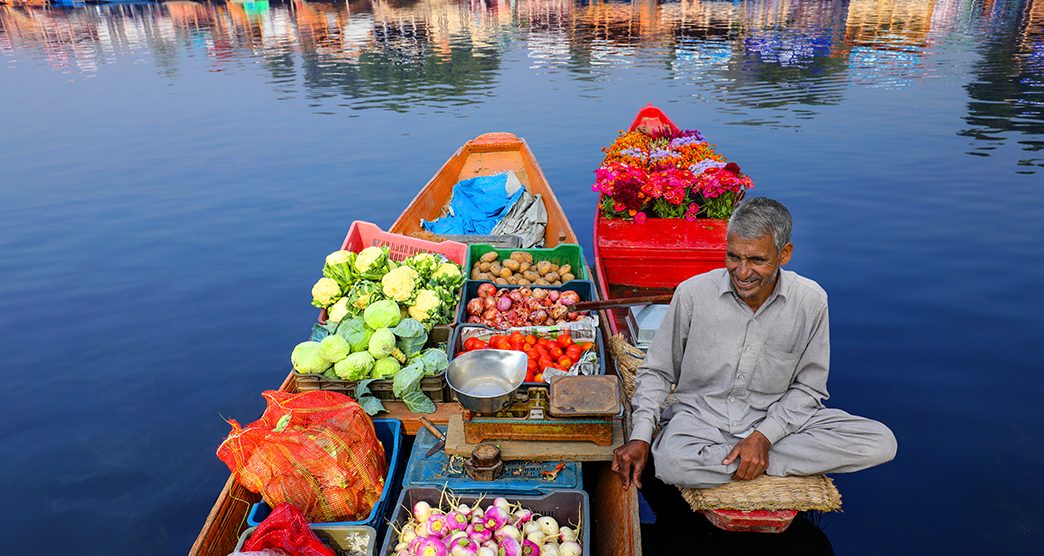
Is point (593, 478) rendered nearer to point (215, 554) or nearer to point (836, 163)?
point (215, 554)

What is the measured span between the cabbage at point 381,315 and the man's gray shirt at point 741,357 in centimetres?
222

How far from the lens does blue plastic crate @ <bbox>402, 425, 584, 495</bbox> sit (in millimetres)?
3414

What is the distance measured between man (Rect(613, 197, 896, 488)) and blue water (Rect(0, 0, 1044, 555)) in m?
1.60

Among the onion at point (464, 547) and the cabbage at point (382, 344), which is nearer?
the onion at point (464, 547)

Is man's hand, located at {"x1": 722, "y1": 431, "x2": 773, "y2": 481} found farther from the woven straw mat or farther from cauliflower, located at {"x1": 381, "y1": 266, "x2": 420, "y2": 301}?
cauliflower, located at {"x1": 381, "y1": 266, "x2": 420, "y2": 301}

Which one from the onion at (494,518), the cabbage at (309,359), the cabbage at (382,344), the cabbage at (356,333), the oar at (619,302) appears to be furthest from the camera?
the oar at (619,302)

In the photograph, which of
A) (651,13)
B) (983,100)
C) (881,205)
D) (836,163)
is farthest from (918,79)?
(651,13)

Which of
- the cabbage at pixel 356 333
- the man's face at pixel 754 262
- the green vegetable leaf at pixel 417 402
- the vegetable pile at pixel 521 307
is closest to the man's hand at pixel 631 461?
the man's face at pixel 754 262

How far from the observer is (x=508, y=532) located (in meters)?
3.00

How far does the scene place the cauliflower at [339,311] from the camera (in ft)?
16.6

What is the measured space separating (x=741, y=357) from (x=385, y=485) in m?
2.32

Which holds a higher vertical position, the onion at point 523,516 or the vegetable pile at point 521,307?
the vegetable pile at point 521,307

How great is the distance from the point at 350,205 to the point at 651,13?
44268 millimetres

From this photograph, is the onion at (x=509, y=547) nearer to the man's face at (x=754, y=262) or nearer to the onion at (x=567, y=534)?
the onion at (x=567, y=534)
